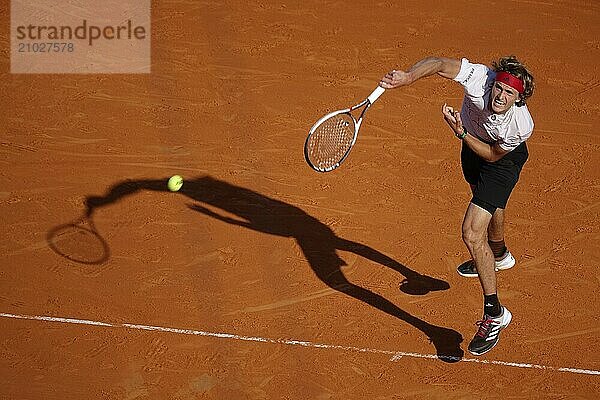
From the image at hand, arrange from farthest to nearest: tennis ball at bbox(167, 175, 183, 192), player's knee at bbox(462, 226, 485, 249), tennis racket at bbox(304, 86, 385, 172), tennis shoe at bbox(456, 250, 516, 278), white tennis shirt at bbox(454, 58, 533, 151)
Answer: tennis ball at bbox(167, 175, 183, 192) < tennis shoe at bbox(456, 250, 516, 278) < tennis racket at bbox(304, 86, 385, 172) < player's knee at bbox(462, 226, 485, 249) < white tennis shirt at bbox(454, 58, 533, 151)

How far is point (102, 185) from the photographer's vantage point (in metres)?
10.6

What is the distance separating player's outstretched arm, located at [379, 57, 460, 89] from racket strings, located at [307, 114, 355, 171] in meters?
0.85

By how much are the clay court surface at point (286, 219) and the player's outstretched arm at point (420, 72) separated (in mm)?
2347

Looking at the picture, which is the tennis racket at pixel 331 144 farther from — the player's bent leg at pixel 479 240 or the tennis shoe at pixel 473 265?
the tennis shoe at pixel 473 265

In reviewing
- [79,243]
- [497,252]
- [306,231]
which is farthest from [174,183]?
[497,252]

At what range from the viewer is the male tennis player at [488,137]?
7.70 meters

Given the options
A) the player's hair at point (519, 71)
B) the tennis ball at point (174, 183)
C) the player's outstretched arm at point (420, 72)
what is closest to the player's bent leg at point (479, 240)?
the player's hair at point (519, 71)

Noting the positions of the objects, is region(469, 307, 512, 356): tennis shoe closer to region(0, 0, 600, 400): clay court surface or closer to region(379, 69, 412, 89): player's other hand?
region(0, 0, 600, 400): clay court surface

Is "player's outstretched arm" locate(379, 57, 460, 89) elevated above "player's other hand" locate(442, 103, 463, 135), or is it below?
above

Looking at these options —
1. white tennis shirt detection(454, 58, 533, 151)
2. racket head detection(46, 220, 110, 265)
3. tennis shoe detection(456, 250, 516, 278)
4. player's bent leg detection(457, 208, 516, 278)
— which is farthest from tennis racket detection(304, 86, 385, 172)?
racket head detection(46, 220, 110, 265)

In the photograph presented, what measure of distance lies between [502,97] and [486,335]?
2139mm

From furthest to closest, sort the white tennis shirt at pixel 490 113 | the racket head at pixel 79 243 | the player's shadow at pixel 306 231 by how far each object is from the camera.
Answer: the racket head at pixel 79 243, the player's shadow at pixel 306 231, the white tennis shirt at pixel 490 113

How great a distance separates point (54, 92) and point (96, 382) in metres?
5.25

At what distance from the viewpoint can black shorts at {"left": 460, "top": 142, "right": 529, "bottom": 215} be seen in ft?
26.6
